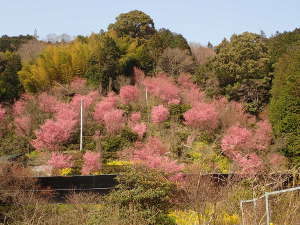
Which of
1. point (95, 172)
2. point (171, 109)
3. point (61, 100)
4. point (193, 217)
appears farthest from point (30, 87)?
point (193, 217)

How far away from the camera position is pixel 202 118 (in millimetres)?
19469

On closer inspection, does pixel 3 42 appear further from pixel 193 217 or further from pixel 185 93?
pixel 193 217

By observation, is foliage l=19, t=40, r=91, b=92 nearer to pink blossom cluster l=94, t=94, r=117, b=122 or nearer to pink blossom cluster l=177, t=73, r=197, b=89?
pink blossom cluster l=94, t=94, r=117, b=122

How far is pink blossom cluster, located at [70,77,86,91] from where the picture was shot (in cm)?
2273

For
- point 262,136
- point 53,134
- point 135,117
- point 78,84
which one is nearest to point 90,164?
point 53,134

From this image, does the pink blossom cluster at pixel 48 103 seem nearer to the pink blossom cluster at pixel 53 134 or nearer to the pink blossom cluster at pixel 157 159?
the pink blossom cluster at pixel 53 134

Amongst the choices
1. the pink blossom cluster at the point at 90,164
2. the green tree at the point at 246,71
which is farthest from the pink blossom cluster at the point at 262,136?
the pink blossom cluster at the point at 90,164

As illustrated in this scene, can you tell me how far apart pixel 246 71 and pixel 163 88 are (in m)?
4.86

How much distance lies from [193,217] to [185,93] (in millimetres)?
14204

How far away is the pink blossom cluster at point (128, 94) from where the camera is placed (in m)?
22.1

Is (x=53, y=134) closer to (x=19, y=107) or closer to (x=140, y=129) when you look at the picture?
(x=140, y=129)

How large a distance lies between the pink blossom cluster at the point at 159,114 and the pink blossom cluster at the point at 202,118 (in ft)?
3.51

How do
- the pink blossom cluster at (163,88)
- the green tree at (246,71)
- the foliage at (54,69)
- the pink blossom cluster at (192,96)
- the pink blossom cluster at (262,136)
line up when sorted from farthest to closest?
1. the foliage at (54,69)
2. the pink blossom cluster at (192,96)
3. the pink blossom cluster at (163,88)
4. the green tree at (246,71)
5. the pink blossom cluster at (262,136)

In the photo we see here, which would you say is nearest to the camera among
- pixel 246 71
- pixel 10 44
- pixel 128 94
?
pixel 246 71
